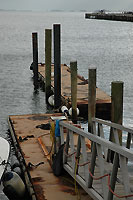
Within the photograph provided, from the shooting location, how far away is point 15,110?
20203 millimetres

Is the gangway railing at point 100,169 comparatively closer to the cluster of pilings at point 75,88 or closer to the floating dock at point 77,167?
the floating dock at point 77,167

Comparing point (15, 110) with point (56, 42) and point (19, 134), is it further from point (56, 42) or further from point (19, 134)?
point (19, 134)

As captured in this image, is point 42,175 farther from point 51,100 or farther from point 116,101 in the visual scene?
point 51,100

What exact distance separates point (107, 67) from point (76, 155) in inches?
1109

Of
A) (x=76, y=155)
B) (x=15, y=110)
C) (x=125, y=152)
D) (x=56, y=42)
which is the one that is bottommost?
(x=15, y=110)

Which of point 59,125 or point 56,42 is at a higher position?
point 56,42

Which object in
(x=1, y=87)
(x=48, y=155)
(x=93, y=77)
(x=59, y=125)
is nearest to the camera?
(x=59, y=125)

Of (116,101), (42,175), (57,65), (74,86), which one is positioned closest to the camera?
(42,175)

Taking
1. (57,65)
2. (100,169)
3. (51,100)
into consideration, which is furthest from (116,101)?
(51,100)

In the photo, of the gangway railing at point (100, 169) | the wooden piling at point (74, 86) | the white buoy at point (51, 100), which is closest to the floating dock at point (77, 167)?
the gangway railing at point (100, 169)

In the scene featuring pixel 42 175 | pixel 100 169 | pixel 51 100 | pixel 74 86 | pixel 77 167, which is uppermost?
pixel 74 86

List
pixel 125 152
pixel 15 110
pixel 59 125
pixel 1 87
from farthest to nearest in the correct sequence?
1. pixel 1 87
2. pixel 15 110
3. pixel 59 125
4. pixel 125 152

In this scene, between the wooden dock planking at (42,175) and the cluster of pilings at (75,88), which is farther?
the cluster of pilings at (75,88)

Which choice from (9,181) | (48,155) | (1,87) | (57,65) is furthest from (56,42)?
(1,87)
